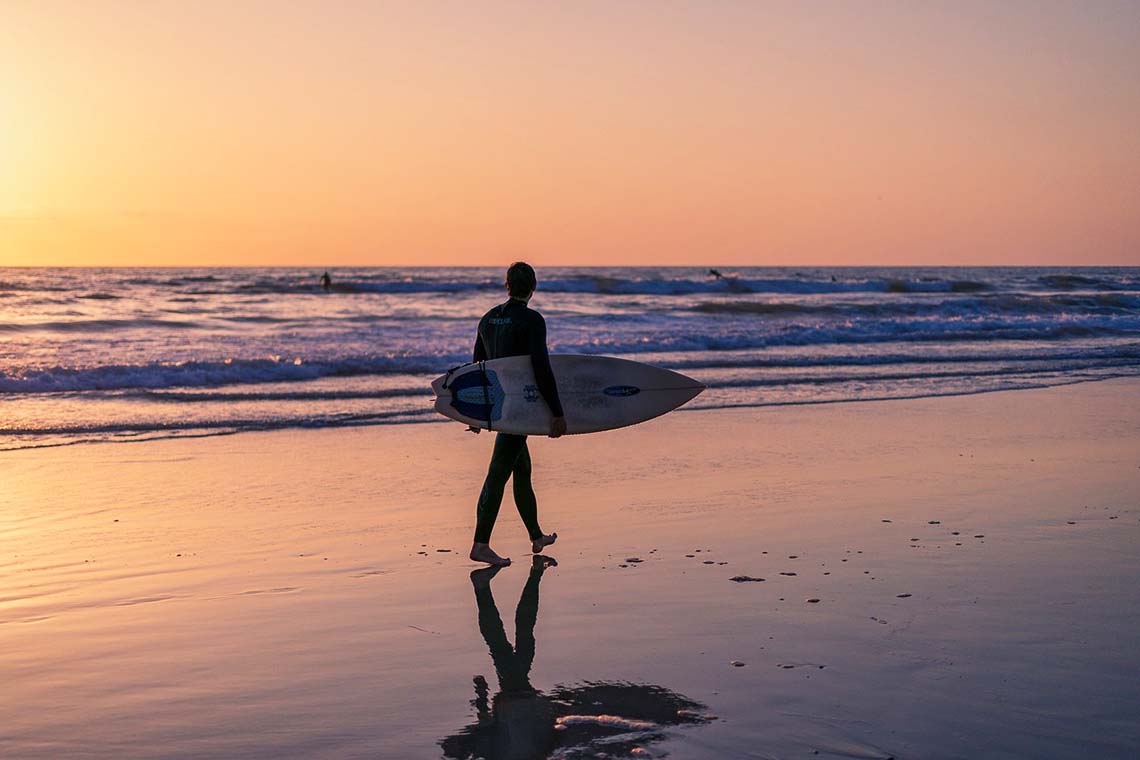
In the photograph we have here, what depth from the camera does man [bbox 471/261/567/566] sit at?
6.39m

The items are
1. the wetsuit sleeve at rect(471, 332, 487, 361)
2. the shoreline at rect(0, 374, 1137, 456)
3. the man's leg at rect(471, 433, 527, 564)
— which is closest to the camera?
the man's leg at rect(471, 433, 527, 564)

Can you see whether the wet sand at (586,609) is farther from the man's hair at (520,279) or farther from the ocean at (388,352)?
the ocean at (388,352)

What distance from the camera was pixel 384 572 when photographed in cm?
622

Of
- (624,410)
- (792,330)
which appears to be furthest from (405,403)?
(792,330)

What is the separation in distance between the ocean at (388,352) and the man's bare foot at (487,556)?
617cm

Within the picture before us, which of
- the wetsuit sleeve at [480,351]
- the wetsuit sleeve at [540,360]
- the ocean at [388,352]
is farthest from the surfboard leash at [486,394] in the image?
the ocean at [388,352]

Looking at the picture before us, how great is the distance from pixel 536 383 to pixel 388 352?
1499 centimetres

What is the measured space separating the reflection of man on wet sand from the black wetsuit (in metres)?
1.86

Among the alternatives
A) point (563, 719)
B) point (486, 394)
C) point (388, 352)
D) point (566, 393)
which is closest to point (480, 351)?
point (486, 394)

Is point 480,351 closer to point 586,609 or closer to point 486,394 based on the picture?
point 486,394

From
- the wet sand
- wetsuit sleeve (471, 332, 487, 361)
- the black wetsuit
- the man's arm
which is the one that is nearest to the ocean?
the wet sand

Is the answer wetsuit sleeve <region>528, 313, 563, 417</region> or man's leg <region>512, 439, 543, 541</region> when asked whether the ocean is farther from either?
wetsuit sleeve <region>528, 313, 563, 417</region>

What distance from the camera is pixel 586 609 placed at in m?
5.46

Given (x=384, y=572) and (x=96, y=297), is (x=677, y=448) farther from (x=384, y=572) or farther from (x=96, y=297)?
(x=96, y=297)
